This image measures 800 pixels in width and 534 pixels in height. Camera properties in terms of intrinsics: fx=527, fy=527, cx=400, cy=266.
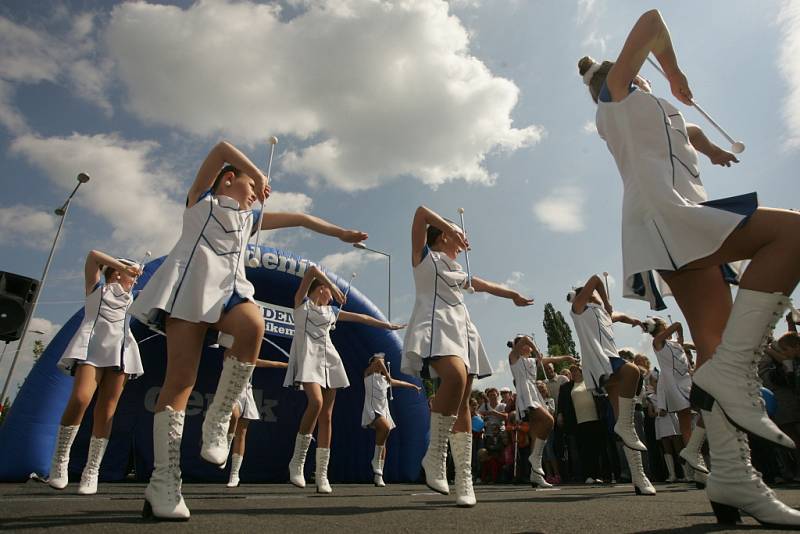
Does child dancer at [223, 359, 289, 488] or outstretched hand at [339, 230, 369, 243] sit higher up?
outstretched hand at [339, 230, 369, 243]

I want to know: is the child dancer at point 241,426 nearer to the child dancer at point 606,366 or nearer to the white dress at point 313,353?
the white dress at point 313,353

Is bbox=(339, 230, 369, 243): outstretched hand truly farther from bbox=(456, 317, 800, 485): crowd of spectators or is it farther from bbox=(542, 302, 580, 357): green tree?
bbox=(542, 302, 580, 357): green tree

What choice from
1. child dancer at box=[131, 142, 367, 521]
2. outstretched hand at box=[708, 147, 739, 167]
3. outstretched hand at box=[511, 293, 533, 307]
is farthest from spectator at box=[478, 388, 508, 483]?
child dancer at box=[131, 142, 367, 521]

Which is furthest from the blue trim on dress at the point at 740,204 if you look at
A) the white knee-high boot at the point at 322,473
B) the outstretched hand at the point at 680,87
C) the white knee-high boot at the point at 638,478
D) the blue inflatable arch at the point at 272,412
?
the blue inflatable arch at the point at 272,412

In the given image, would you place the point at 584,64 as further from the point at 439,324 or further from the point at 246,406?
the point at 246,406

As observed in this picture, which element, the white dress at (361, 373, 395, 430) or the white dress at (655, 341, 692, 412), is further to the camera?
the white dress at (361, 373, 395, 430)

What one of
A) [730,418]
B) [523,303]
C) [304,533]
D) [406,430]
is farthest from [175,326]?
[406,430]

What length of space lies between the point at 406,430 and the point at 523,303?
7.56m

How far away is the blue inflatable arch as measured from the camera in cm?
1066

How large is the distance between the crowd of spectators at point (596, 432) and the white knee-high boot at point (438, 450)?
11.5ft

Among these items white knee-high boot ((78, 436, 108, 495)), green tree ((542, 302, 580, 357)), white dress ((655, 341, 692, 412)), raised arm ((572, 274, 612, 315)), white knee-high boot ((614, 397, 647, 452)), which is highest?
green tree ((542, 302, 580, 357))

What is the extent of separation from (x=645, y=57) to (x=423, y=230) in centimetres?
200

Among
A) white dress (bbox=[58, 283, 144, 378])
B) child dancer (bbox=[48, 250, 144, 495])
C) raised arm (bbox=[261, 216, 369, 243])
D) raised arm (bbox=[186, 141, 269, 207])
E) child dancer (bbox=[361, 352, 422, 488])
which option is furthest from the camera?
child dancer (bbox=[361, 352, 422, 488])

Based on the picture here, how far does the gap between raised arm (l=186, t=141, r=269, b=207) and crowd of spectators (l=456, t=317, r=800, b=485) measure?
520cm
